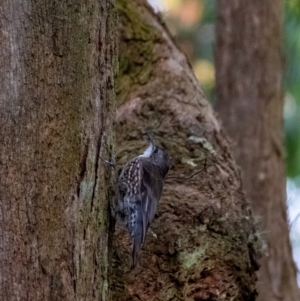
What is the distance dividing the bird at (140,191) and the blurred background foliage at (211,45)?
7.16 feet

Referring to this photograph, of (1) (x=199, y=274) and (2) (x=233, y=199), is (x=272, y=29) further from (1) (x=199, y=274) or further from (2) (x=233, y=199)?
(1) (x=199, y=274)

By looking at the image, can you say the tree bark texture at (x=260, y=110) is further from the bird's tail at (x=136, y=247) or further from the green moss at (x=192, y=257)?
the bird's tail at (x=136, y=247)

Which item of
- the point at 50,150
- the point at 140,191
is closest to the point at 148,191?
the point at 140,191

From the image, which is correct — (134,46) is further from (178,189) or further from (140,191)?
(140,191)

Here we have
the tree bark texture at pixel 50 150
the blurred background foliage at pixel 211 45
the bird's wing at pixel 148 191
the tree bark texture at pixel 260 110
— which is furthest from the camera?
the blurred background foliage at pixel 211 45

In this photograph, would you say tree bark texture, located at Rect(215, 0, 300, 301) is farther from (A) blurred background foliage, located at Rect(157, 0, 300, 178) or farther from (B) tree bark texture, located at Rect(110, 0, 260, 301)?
(B) tree bark texture, located at Rect(110, 0, 260, 301)

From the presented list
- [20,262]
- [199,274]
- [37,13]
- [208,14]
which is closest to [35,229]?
[20,262]

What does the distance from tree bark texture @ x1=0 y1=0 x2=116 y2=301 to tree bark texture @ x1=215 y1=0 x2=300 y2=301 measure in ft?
9.19

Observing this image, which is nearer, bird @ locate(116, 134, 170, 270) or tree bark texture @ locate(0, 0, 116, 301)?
tree bark texture @ locate(0, 0, 116, 301)

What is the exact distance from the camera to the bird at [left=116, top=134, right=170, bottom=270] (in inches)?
118

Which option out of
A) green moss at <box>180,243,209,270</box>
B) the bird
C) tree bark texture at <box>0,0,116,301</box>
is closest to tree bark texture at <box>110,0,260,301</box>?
green moss at <box>180,243,209,270</box>

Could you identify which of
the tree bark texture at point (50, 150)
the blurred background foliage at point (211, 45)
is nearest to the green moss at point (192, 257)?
the tree bark texture at point (50, 150)

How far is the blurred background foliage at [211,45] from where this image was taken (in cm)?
616

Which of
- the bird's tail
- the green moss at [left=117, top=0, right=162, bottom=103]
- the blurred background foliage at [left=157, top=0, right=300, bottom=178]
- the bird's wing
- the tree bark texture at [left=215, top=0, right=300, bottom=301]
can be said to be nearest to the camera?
the bird's tail
